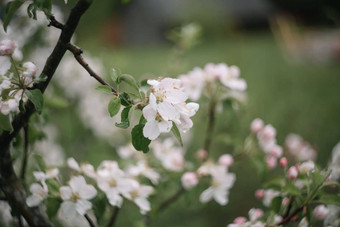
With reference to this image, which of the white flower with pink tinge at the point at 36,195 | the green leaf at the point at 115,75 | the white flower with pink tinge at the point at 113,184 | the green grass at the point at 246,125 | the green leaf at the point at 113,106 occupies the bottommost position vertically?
the green grass at the point at 246,125

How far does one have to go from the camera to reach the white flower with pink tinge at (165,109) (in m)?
0.60

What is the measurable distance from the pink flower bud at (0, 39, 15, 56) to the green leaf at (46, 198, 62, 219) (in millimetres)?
351

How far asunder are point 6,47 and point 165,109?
0.36 meters

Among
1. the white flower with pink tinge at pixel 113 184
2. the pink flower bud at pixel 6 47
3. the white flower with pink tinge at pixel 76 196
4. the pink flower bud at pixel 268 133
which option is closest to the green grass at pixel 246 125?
the pink flower bud at pixel 268 133

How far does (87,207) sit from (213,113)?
56 centimetres

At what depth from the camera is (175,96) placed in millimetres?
639

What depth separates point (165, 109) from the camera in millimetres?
614

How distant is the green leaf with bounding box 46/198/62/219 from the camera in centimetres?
75

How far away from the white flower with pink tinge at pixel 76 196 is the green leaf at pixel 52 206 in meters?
0.01

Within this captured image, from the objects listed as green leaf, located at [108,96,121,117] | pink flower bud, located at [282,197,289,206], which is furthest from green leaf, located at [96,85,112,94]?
pink flower bud, located at [282,197,289,206]

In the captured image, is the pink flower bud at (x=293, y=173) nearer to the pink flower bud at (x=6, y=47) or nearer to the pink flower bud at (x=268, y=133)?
the pink flower bud at (x=268, y=133)

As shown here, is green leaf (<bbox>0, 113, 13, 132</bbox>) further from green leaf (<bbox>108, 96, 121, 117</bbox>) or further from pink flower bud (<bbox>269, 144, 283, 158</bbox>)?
pink flower bud (<bbox>269, 144, 283, 158</bbox>)

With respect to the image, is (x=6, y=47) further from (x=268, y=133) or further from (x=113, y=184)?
(x=268, y=133)

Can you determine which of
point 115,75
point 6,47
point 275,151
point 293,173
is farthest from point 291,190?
point 6,47
